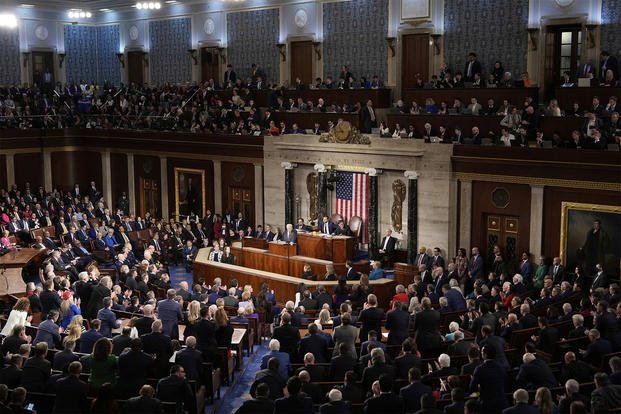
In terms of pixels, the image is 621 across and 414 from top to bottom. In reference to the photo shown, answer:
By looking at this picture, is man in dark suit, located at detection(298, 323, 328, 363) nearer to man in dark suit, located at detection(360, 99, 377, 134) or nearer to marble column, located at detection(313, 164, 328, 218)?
marble column, located at detection(313, 164, 328, 218)

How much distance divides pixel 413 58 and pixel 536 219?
8784 mm

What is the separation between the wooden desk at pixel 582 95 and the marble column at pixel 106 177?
62.7ft

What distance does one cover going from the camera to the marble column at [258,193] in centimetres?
2602

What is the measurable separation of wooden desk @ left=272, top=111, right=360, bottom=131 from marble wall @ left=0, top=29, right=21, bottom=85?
49.1ft

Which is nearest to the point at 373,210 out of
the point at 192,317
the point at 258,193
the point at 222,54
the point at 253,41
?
the point at 258,193

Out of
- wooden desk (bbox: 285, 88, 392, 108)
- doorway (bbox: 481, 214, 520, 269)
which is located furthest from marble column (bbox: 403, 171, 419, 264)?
wooden desk (bbox: 285, 88, 392, 108)

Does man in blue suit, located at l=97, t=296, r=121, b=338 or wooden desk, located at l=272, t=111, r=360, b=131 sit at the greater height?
wooden desk, located at l=272, t=111, r=360, b=131

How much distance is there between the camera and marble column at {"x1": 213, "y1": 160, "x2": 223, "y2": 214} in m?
27.6

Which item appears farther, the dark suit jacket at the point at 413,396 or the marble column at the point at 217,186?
the marble column at the point at 217,186

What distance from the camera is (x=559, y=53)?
22.8 meters

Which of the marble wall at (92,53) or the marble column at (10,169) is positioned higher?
the marble wall at (92,53)

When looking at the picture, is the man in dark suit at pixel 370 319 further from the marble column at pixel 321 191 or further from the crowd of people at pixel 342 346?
the marble column at pixel 321 191

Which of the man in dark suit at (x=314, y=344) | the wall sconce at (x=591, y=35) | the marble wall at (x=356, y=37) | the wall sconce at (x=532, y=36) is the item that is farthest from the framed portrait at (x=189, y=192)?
the man in dark suit at (x=314, y=344)

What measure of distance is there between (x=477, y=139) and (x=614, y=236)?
4449 mm
